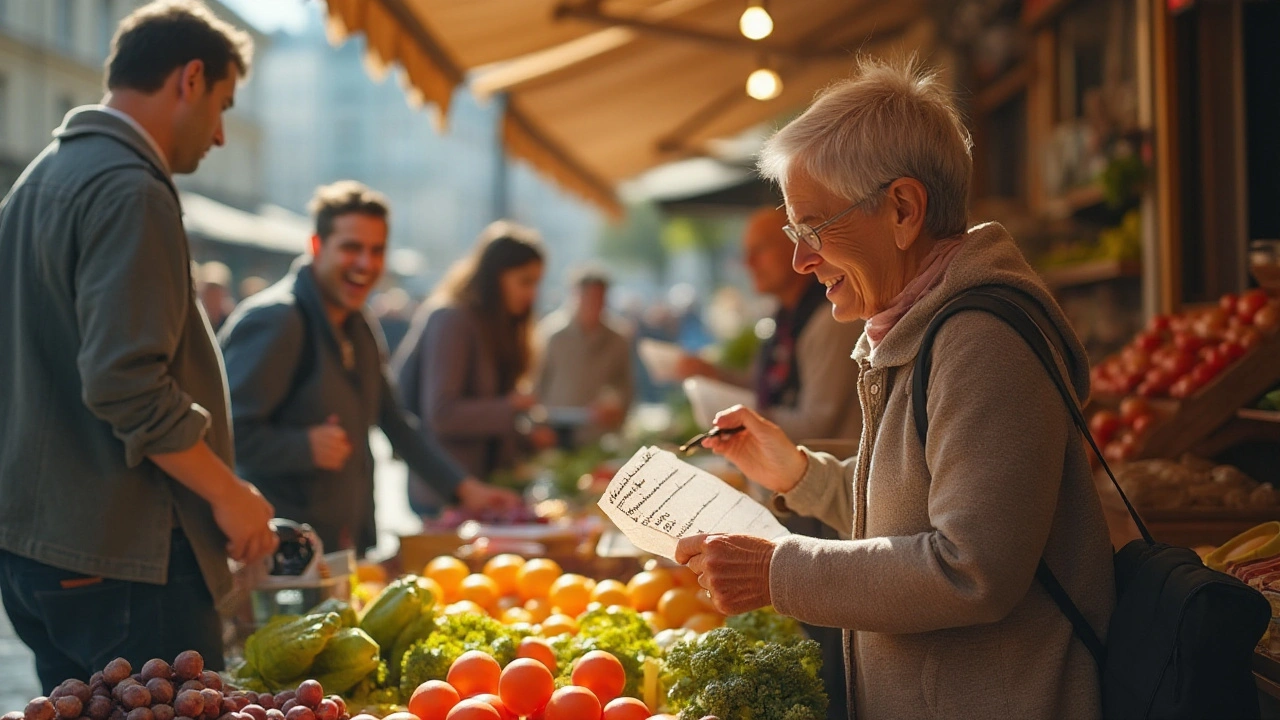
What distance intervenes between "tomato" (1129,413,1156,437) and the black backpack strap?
6.05 feet

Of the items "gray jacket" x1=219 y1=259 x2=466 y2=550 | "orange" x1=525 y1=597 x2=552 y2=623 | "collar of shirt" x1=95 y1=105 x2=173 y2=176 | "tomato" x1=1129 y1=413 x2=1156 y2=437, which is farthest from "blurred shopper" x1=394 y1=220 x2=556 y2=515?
"tomato" x1=1129 y1=413 x2=1156 y2=437

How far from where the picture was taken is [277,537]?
285 centimetres

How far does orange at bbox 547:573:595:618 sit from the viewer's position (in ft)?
9.71

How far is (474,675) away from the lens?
7.17 ft

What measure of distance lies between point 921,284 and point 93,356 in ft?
5.35

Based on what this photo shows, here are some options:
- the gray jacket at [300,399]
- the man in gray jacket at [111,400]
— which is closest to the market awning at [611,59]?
the gray jacket at [300,399]

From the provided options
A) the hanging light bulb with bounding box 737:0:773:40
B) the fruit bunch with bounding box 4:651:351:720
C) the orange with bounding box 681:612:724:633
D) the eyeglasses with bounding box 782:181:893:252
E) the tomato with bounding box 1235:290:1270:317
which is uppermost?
the hanging light bulb with bounding box 737:0:773:40

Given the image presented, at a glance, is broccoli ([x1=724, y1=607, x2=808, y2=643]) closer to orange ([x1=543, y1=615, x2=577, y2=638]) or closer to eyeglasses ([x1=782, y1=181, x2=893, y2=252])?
orange ([x1=543, y1=615, x2=577, y2=638])

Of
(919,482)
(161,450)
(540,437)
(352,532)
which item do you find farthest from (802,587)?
(540,437)

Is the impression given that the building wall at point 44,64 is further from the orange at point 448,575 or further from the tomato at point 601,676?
the tomato at point 601,676

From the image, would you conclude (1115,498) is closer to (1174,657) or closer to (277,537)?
(1174,657)

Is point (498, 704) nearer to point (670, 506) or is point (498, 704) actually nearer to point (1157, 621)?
point (670, 506)

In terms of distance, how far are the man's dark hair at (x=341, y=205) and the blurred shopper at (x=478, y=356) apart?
1.34 m

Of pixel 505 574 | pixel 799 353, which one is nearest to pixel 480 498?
pixel 505 574
